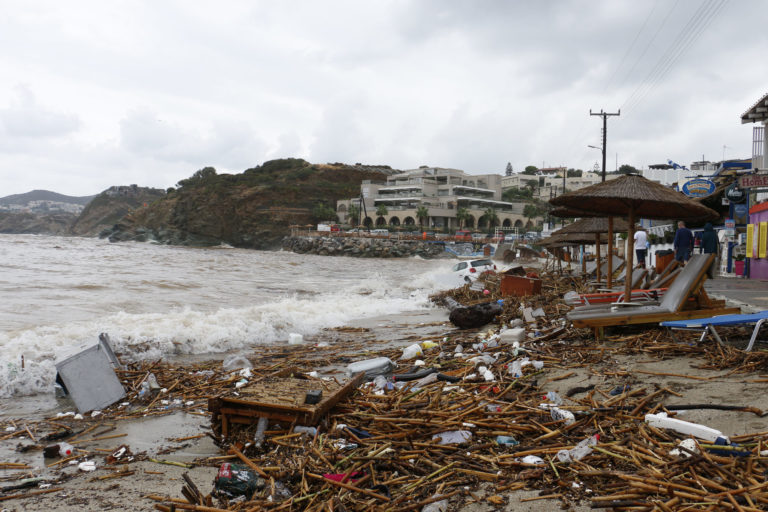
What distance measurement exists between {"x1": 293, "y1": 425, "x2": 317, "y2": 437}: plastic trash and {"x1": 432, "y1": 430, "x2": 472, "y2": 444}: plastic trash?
0.93 meters

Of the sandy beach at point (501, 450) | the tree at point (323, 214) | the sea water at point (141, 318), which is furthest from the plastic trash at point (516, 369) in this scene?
the tree at point (323, 214)

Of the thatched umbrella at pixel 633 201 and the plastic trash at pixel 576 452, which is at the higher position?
the thatched umbrella at pixel 633 201

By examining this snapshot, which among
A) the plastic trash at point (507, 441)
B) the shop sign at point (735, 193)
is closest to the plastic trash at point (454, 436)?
the plastic trash at point (507, 441)

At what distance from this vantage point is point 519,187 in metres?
149

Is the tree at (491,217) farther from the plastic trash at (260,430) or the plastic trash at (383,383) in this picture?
the plastic trash at (260,430)

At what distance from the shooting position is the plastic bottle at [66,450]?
427cm

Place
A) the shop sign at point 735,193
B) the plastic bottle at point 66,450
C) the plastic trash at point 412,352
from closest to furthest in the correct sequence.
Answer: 1. the plastic bottle at point 66,450
2. the plastic trash at point 412,352
3. the shop sign at point 735,193

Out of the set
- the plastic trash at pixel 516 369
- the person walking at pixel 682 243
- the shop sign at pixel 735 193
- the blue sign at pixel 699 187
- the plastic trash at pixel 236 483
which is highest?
the blue sign at pixel 699 187

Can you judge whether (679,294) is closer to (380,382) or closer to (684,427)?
(684,427)

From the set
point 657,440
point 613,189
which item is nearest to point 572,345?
point 613,189

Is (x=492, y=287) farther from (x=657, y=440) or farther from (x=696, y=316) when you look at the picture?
(x=657, y=440)

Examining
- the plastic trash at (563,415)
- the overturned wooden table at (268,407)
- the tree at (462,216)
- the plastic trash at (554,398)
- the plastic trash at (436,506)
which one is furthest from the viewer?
the tree at (462,216)

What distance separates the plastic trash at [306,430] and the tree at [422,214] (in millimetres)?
104068

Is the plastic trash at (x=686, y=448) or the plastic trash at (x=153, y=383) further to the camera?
the plastic trash at (x=153, y=383)
